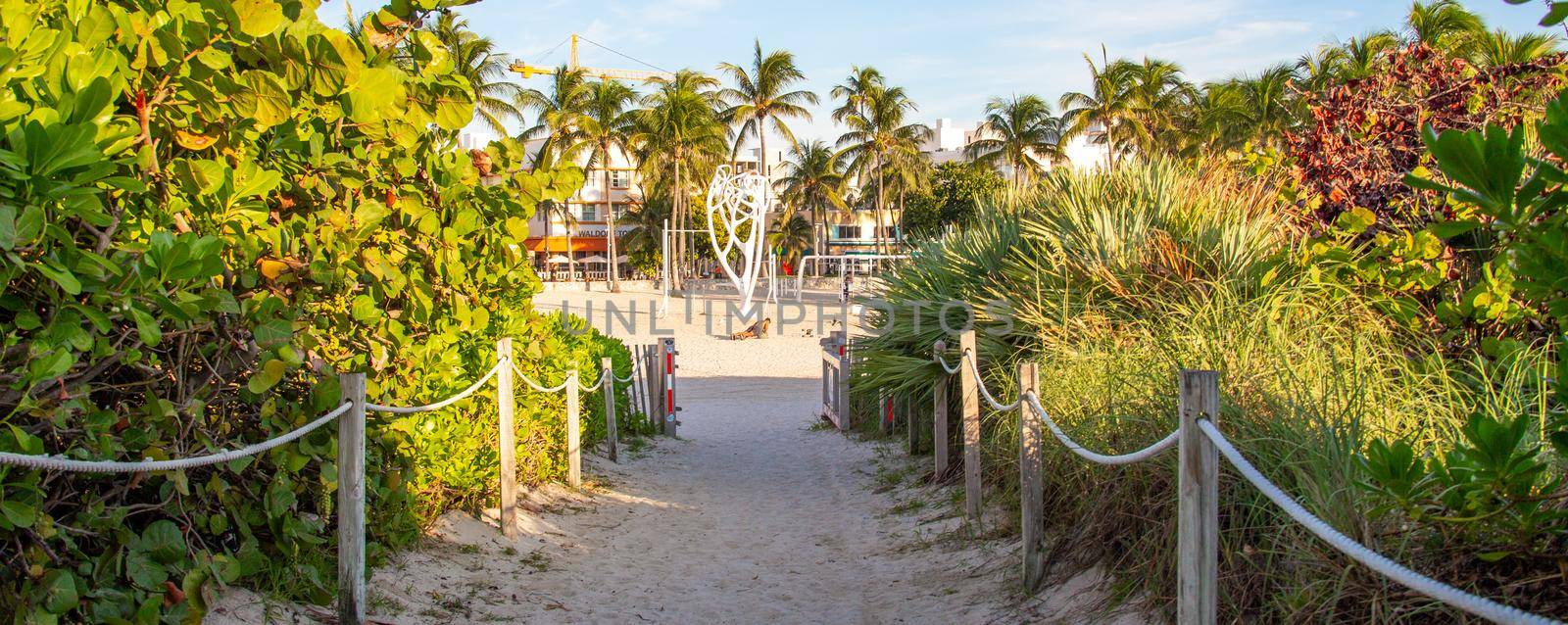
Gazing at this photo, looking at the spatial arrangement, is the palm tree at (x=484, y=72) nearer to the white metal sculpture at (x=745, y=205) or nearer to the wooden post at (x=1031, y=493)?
the white metal sculpture at (x=745, y=205)

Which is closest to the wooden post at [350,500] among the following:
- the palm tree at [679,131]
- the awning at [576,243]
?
the palm tree at [679,131]

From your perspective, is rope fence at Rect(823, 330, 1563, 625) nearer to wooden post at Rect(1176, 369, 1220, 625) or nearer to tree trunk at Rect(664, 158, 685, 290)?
wooden post at Rect(1176, 369, 1220, 625)

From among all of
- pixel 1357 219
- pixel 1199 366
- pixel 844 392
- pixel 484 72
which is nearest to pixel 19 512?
pixel 1199 366

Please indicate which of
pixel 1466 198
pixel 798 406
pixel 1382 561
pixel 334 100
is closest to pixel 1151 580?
pixel 1382 561

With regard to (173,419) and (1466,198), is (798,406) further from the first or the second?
(1466,198)

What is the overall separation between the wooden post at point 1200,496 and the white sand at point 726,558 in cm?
107

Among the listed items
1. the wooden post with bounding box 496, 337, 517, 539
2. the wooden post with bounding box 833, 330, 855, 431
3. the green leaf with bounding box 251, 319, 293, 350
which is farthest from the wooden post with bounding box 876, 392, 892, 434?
the green leaf with bounding box 251, 319, 293, 350

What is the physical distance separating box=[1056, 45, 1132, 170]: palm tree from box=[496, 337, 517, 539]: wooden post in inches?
1789

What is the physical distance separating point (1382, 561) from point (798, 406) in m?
14.2

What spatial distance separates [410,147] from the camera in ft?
16.4

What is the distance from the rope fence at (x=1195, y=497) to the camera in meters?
2.06

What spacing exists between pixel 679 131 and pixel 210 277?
4945cm

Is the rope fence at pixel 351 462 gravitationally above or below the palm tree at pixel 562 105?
below

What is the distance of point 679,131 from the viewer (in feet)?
171
